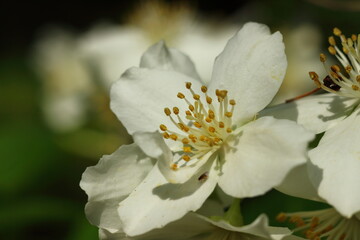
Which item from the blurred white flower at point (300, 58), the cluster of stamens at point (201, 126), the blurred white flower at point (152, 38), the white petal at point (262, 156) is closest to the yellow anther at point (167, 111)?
the cluster of stamens at point (201, 126)

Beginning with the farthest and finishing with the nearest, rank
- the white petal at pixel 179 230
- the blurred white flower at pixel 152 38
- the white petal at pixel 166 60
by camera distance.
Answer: the blurred white flower at pixel 152 38 → the white petal at pixel 166 60 → the white petal at pixel 179 230

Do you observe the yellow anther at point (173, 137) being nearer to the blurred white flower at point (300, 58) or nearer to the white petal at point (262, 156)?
the white petal at point (262, 156)

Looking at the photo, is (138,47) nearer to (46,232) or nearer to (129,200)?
(46,232)

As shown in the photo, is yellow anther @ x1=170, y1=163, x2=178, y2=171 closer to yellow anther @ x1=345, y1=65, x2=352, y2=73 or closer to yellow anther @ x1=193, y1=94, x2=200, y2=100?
yellow anther @ x1=193, y1=94, x2=200, y2=100

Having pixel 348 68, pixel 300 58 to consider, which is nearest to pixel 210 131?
pixel 348 68

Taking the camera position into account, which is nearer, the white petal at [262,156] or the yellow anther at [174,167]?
the white petal at [262,156]

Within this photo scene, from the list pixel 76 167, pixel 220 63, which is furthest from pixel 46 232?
pixel 220 63

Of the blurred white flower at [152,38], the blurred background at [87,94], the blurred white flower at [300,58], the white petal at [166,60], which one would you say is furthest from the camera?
the blurred white flower at [152,38]
